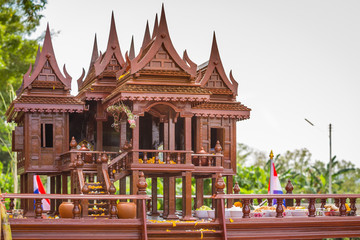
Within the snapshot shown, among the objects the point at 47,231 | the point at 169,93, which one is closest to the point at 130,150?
the point at 169,93

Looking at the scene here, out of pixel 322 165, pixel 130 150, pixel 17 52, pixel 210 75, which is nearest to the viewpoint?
pixel 130 150

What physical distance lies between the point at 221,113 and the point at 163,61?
3.79 metres

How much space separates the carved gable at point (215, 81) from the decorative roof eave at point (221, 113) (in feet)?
3.12

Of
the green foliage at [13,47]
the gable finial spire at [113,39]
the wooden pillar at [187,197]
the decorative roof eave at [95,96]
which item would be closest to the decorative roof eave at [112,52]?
the gable finial spire at [113,39]

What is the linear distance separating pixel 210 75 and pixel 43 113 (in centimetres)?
555

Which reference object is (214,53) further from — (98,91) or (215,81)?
(98,91)

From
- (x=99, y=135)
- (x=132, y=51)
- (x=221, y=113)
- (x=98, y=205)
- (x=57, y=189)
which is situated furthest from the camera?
(x=132, y=51)

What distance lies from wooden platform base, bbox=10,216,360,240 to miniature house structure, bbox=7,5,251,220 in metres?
1.35

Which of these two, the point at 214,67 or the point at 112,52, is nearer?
the point at 112,52

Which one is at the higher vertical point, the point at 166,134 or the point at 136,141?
the point at 166,134

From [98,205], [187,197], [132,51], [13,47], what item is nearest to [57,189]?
[132,51]

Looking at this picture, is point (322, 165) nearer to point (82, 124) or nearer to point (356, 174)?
point (356, 174)

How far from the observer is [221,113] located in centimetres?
2192

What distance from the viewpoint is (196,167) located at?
19391 millimetres
